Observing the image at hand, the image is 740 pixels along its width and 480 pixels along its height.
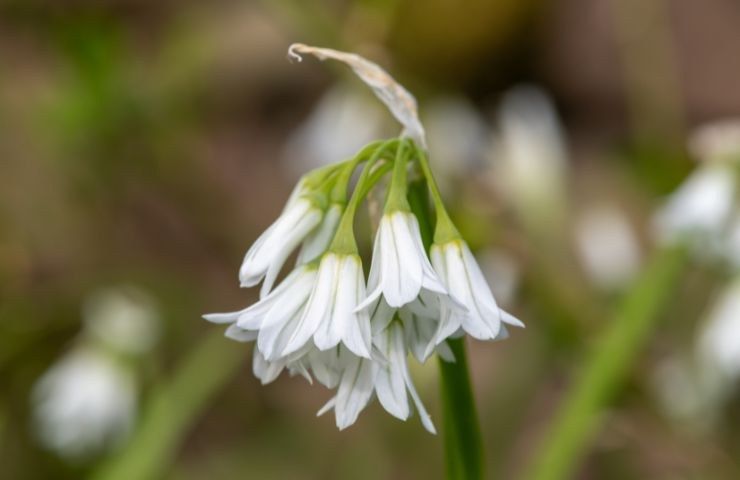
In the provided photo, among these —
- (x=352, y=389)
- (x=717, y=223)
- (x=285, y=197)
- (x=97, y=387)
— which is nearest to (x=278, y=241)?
(x=352, y=389)

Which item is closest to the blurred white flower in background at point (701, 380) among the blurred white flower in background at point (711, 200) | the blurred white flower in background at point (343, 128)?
the blurred white flower in background at point (711, 200)

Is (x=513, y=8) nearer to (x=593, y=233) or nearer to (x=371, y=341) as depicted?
(x=593, y=233)

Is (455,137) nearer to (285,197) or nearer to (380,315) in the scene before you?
(285,197)

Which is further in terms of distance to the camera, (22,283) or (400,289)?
(22,283)

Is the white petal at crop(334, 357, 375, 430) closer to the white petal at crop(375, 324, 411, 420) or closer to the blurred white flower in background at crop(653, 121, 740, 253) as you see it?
the white petal at crop(375, 324, 411, 420)

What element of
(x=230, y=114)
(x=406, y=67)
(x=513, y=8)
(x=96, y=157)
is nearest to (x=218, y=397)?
(x=96, y=157)

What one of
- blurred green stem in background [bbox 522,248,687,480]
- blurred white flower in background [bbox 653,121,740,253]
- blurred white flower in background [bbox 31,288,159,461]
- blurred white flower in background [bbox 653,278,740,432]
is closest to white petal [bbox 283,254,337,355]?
blurred green stem in background [bbox 522,248,687,480]

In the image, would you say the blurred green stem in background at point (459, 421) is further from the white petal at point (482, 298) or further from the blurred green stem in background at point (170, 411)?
the blurred green stem in background at point (170, 411)
